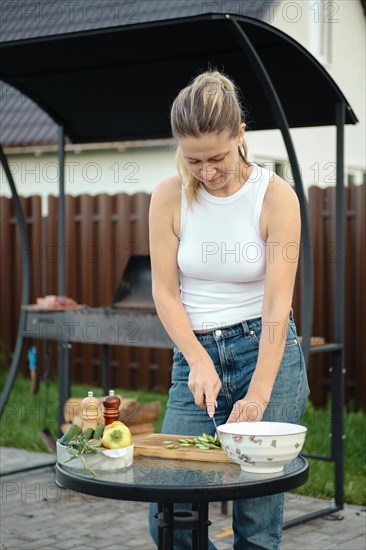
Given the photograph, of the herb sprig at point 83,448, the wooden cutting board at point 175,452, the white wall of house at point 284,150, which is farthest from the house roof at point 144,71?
the white wall of house at point 284,150

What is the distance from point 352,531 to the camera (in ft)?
18.0

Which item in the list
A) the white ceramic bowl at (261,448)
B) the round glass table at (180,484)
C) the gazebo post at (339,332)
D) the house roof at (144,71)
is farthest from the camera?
the gazebo post at (339,332)

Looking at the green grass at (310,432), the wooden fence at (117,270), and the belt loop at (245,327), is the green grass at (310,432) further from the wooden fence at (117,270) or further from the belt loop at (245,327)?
the belt loop at (245,327)

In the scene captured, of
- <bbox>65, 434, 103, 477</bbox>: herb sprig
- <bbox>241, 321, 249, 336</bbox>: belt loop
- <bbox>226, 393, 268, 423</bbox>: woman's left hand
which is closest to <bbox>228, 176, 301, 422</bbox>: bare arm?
<bbox>226, 393, 268, 423</bbox>: woman's left hand

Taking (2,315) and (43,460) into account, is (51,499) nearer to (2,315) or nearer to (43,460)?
(43,460)

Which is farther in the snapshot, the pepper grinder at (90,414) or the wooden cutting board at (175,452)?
the pepper grinder at (90,414)

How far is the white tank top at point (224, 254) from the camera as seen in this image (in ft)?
10.6

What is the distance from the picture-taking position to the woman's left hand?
307 centimetres

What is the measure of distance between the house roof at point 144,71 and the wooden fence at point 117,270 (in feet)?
8.50

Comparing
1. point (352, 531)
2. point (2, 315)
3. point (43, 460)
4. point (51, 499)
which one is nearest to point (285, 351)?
point (352, 531)

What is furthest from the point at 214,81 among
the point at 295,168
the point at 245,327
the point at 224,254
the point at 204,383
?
the point at 295,168

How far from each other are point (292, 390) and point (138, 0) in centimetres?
1073

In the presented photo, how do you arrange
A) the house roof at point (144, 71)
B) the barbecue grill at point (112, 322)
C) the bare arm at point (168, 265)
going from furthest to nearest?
the barbecue grill at point (112, 322) < the house roof at point (144, 71) < the bare arm at point (168, 265)

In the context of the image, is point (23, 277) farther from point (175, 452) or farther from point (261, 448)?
point (261, 448)
